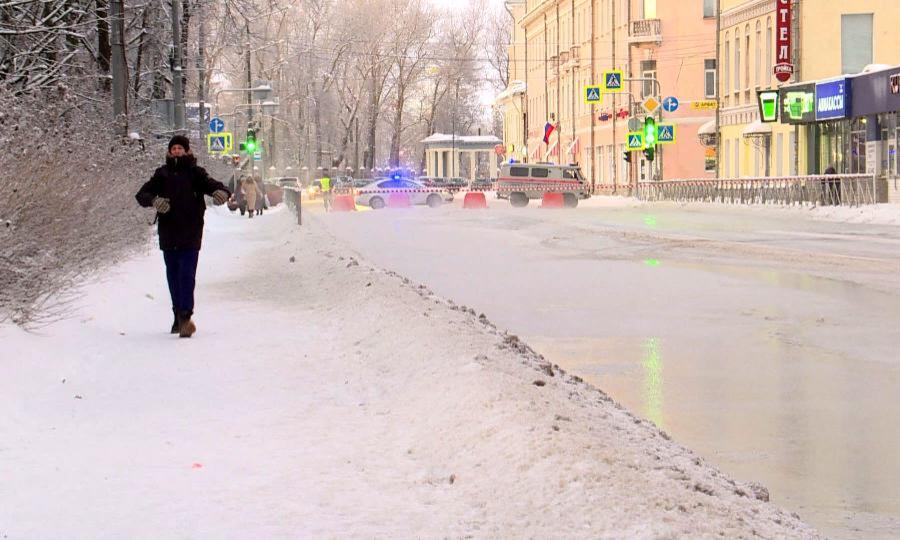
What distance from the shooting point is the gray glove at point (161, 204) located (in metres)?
12.7

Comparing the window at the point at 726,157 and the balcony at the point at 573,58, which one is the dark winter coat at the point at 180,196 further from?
the balcony at the point at 573,58

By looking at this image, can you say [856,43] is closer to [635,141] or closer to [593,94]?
[635,141]

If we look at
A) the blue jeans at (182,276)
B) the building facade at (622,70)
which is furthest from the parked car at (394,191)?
the blue jeans at (182,276)

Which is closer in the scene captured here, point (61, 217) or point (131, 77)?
point (61, 217)

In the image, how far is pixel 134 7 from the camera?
114ft

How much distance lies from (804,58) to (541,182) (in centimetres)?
1442

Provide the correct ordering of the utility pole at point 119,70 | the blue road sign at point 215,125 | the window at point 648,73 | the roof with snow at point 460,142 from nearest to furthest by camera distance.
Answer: the utility pole at point 119,70, the blue road sign at point 215,125, the window at point 648,73, the roof with snow at point 460,142

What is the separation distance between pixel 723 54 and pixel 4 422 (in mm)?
64659

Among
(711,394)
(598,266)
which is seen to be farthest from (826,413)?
(598,266)

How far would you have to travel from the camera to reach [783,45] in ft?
196

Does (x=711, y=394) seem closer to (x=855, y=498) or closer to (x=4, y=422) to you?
(x=855, y=498)

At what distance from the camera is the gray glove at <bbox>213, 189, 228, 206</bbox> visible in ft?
40.8

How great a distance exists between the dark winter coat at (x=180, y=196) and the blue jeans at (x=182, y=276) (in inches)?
2.6

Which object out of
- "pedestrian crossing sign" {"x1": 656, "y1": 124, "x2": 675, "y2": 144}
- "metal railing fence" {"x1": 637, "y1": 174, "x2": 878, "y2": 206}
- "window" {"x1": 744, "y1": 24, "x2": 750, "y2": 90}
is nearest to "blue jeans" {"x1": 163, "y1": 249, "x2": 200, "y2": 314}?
"metal railing fence" {"x1": 637, "y1": 174, "x2": 878, "y2": 206}
